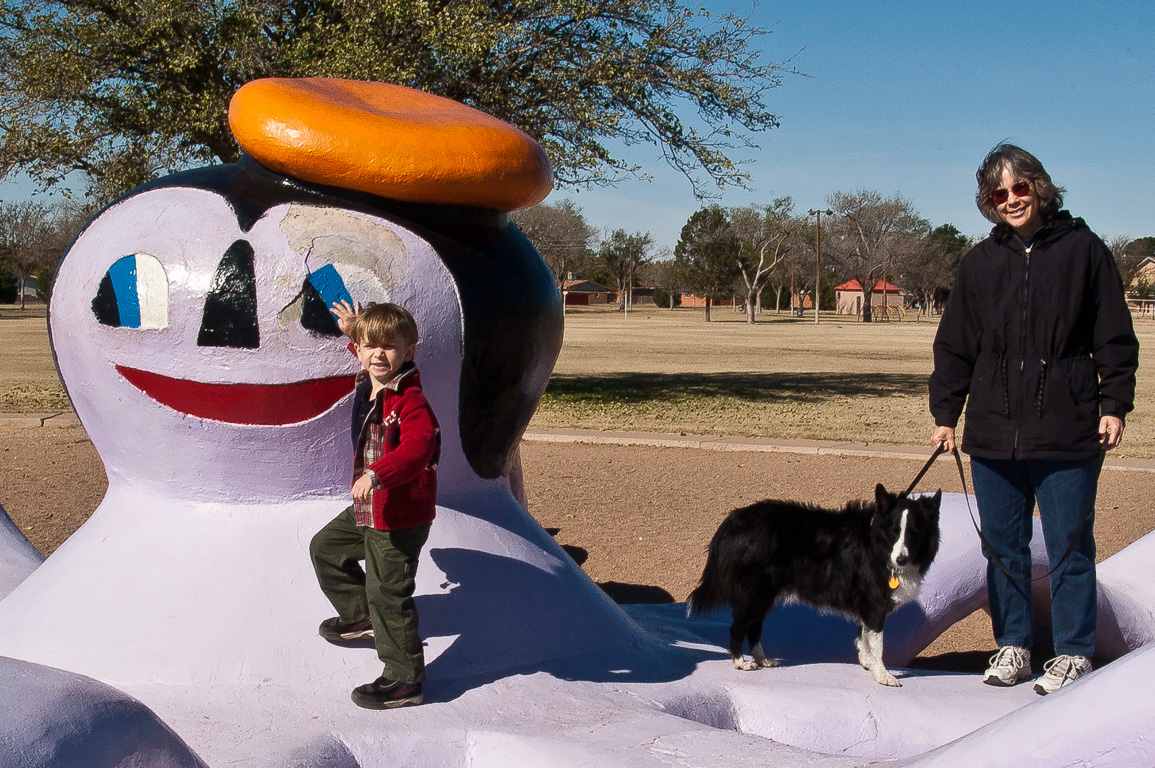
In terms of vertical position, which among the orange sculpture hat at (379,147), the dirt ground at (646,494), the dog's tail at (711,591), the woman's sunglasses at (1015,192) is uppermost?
the orange sculpture hat at (379,147)

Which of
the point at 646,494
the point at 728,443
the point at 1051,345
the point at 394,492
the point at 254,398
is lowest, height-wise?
the point at 646,494

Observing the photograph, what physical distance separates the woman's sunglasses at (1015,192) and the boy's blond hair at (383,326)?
185 centimetres

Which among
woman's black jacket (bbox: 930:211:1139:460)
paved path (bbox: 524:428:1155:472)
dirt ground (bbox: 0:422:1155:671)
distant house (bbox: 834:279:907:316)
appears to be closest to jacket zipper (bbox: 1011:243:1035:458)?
woman's black jacket (bbox: 930:211:1139:460)

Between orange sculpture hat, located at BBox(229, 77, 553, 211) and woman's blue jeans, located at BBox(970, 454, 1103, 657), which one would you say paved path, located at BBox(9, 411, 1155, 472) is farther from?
orange sculpture hat, located at BBox(229, 77, 553, 211)

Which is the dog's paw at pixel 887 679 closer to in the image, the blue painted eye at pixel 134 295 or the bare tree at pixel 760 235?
the blue painted eye at pixel 134 295

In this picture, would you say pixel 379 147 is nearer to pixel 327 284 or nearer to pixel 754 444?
pixel 327 284

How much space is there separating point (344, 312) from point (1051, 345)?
6.85 feet

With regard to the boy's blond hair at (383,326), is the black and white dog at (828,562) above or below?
below

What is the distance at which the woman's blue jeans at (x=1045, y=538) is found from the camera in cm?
335

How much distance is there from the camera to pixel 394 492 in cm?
283

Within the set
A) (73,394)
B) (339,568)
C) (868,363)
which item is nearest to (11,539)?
(73,394)

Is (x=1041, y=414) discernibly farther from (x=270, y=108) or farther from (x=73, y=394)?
(x=73, y=394)

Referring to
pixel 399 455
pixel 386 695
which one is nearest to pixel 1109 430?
pixel 399 455

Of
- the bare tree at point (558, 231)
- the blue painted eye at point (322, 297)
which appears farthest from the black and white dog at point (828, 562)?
the bare tree at point (558, 231)
